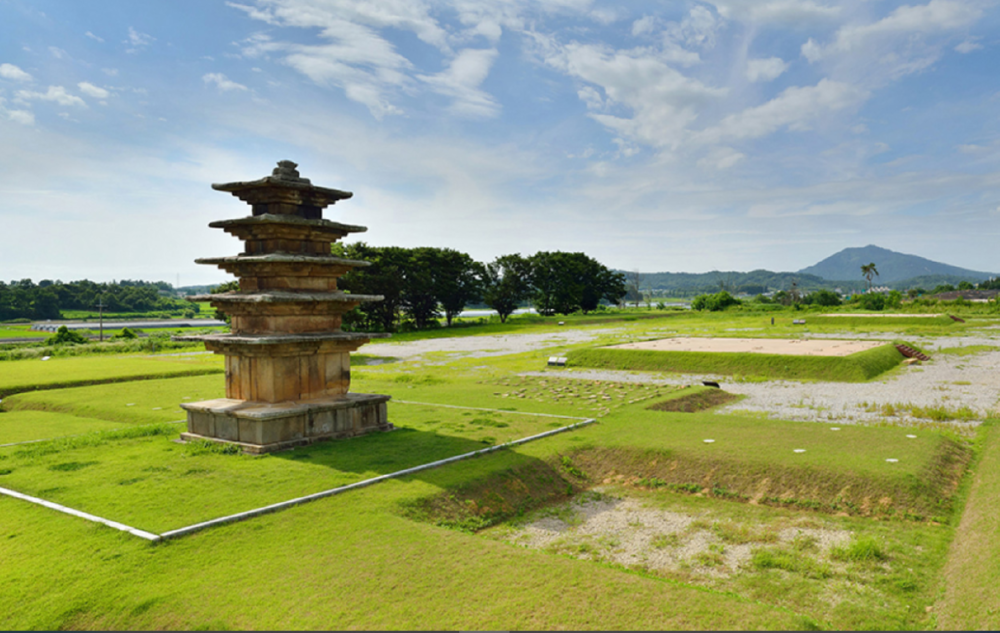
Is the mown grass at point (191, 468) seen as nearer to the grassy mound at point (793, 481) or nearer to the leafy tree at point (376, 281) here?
the grassy mound at point (793, 481)

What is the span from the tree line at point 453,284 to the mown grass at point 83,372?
1585 centimetres

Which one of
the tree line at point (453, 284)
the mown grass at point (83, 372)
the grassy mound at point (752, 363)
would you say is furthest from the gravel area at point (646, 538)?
the tree line at point (453, 284)

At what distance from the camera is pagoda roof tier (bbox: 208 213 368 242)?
1473cm

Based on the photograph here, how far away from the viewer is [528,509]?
11953 mm

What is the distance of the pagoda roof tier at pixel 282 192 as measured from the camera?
14781 mm

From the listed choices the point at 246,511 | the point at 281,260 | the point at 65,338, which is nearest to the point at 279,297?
the point at 281,260

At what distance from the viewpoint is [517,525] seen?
11102 mm

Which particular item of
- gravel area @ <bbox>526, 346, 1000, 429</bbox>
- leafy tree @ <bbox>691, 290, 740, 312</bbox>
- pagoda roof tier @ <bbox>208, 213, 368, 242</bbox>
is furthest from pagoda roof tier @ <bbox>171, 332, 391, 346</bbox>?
leafy tree @ <bbox>691, 290, 740, 312</bbox>

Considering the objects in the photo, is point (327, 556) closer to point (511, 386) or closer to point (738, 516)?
point (738, 516)

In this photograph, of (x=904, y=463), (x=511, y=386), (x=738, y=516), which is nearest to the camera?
(x=738, y=516)

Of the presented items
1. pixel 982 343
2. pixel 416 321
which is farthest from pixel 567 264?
pixel 982 343

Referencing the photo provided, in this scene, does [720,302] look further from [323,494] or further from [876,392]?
[323,494]

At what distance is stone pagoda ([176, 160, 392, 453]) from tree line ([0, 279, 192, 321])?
3935 inches

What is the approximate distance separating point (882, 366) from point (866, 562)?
26.4 m
